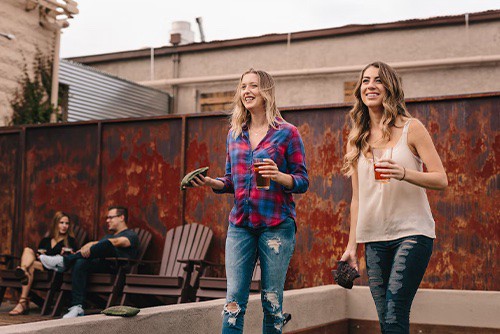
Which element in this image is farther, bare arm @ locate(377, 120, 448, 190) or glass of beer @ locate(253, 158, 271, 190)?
glass of beer @ locate(253, 158, 271, 190)

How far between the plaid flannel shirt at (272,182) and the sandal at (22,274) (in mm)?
5832

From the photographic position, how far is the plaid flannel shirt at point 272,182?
386 centimetres

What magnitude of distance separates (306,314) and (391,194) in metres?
2.76

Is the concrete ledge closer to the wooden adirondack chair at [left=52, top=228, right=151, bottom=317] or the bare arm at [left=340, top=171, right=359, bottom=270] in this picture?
the bare arm at [left=340, top=171, right=359, bottom=270]

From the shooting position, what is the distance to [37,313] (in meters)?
9.31

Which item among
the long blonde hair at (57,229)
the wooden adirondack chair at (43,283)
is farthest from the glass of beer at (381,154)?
the long blonde hair at (57,229)

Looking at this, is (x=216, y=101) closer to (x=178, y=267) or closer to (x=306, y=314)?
(x=178, y=267)

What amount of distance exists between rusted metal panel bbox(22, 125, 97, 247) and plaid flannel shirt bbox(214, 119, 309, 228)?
242 inches

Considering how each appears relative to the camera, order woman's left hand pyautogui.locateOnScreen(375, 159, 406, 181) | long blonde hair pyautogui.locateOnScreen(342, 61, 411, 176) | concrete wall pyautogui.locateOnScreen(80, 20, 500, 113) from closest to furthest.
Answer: woman's left hand pyautogui.locateOnScreen(375, 159, 406, 181), long blonde hair pyautogui.locateOnScreen(342, 61, 411, 176), concrete wall pyautogui.locateOnScreen(80, 20, 500, 113)

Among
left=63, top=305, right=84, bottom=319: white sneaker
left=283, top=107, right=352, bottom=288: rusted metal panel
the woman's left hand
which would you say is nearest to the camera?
the woman's left hand

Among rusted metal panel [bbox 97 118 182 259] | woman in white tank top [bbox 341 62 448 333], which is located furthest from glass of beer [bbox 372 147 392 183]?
rusted metal panel [bbox 97 118 182 259]

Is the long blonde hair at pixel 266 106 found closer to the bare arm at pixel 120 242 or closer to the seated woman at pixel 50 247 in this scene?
the bare arm at pixel 120 242

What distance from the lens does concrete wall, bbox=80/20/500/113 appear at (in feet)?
48.6

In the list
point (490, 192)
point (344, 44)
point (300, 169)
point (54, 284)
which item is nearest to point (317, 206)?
point (490, 192)
